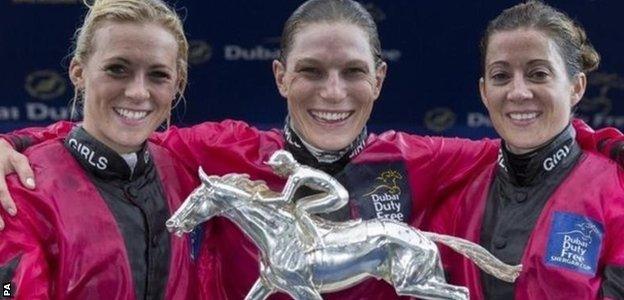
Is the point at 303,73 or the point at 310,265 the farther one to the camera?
the point at 303,73

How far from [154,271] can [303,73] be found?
43 centimetres

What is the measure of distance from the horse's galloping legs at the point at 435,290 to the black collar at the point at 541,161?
367 millimetres

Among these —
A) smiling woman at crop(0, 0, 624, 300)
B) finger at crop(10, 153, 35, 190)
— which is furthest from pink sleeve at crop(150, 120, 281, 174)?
finger at crop(10, 153, 35, 190)

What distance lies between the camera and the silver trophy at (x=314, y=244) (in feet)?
6.93

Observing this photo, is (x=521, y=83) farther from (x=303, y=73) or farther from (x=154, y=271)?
(x=154, y=271)

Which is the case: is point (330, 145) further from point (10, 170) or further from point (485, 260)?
point (10, 170)

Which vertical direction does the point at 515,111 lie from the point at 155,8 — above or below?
below

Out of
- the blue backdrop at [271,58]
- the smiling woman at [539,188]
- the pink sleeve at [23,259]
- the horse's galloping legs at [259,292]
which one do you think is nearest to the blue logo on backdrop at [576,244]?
the smiling woman at [539,188]

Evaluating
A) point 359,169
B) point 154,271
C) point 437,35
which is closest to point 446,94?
point 437,35

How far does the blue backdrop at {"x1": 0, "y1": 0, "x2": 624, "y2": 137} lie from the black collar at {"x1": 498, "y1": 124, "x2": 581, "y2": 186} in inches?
73.1

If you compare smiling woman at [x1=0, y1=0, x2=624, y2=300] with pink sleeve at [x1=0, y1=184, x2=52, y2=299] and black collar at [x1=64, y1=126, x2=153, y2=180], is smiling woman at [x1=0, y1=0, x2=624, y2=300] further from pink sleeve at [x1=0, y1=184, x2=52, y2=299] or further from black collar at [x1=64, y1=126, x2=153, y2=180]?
pink sleeve at [x1=0, y1=184, x2=52, y2=299]

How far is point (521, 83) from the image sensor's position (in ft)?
7.68

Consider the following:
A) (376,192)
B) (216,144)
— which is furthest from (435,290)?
(216,144)

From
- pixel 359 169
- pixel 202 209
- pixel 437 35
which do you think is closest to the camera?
pixel 202 209
